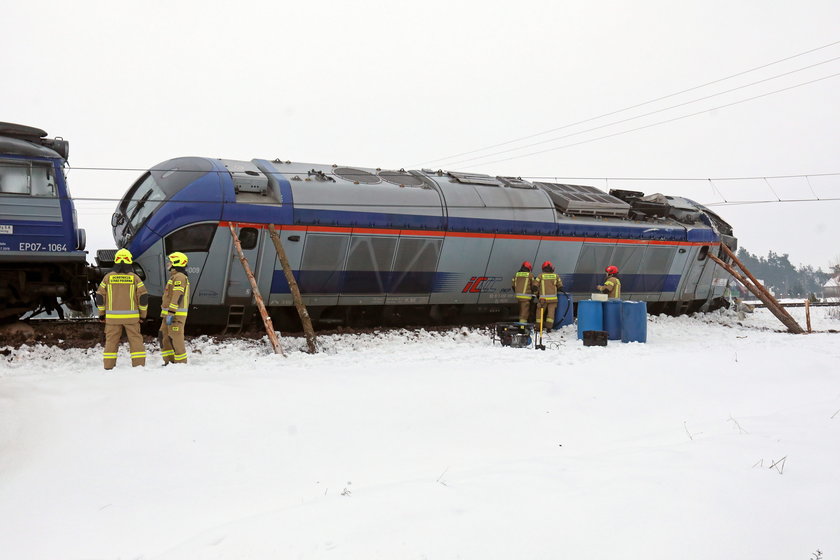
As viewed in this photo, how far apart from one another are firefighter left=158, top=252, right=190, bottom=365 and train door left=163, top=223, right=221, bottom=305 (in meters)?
2.01

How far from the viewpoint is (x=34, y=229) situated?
11.0m

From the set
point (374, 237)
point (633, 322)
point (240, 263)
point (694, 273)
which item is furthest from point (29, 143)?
point (694, 273)

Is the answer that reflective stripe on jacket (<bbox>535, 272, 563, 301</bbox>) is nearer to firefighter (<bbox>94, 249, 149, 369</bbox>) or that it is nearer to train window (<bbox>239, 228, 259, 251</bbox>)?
train window (<bbox>239, 228, 259, 251</bbox>)

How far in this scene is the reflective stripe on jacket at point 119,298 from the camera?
9258 millimetres

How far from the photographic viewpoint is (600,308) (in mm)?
13844

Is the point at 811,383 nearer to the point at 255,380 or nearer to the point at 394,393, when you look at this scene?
the point at 394,393

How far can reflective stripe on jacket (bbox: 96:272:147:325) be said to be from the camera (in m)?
9.26

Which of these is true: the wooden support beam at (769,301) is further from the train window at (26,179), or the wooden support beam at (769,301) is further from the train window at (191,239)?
the train window at (26,179)

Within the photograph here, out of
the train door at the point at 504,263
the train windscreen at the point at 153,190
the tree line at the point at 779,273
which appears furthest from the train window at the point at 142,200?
the tree line at the point at 779,273

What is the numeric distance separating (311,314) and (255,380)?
5546 mm

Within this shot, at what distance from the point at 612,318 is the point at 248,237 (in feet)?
25.4

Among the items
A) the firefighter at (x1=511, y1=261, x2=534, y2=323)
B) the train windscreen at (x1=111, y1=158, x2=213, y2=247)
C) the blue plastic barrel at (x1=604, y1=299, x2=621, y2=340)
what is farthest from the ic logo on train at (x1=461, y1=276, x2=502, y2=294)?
the train windscreen at (x1=111, y1=158, x2=213, y2=247)

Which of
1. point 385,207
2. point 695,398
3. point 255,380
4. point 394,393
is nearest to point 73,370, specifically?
point 255,380

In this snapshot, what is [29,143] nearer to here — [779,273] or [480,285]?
[480,285]
